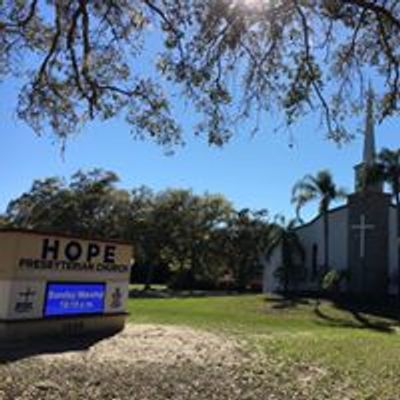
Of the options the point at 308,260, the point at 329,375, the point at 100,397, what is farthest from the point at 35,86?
the point at 308,260

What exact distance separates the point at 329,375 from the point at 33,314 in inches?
255

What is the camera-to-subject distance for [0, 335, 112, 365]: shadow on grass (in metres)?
12.7

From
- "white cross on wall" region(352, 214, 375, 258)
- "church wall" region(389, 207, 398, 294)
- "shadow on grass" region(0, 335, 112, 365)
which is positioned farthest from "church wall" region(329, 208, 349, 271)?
"shadow on grass" region(0, 335, 112, 365)

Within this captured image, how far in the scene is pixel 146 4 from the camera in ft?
39.7

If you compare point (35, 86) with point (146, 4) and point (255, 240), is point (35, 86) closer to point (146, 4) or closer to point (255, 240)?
point (146, 4)

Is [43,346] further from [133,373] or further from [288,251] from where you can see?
[288,251]

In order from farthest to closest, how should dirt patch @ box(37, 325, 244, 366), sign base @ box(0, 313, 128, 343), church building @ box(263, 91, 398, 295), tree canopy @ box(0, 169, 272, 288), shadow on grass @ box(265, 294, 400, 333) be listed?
tree canopy @ box(0, 169, 272, 288) → church building @ box(263, 91, 398, 295) → shadow on grass @ box(265, 294, 400, 333) → sign base @ box(0, 313, 128, 343) → dirt patch @ box(37, 325, 244, 366)

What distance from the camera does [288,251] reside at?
47719 millimetres

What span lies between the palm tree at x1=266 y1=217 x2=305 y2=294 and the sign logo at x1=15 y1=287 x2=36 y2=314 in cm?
3283

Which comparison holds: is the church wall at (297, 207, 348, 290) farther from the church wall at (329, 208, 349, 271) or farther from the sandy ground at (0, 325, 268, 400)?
the sandy ground at (0, 325, 268, 400)

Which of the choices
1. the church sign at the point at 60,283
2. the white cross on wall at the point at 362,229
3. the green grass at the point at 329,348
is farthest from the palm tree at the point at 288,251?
the church sign at the point at 60,283

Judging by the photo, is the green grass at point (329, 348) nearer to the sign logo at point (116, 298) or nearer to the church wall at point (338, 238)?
the sign logo at point (116, 298)

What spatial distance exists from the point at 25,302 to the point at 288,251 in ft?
110

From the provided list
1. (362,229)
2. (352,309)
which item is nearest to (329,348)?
(352,309)
